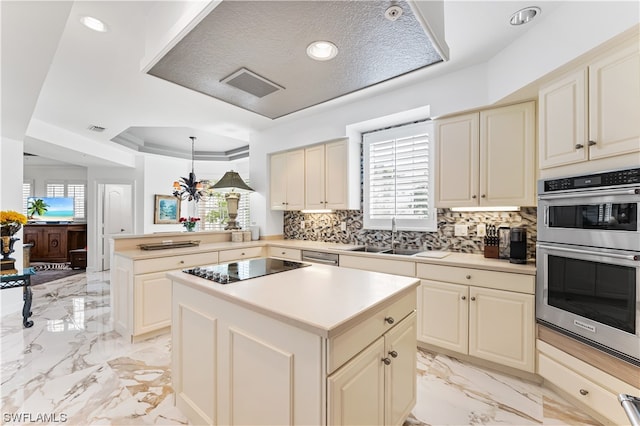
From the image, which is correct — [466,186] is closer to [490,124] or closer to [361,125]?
[490,124]

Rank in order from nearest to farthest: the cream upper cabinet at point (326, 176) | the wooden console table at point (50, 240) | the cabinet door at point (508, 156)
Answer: the cabinet door at point (508, 156) → the cream upper cabinet at point (326, 176) → the wooden console table at point (50, 240)

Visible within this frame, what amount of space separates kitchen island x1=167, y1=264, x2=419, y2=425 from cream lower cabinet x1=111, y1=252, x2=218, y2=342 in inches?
54.0

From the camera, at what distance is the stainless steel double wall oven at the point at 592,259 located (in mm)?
1593

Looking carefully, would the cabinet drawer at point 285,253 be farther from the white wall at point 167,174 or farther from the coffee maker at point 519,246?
the white wall at point 167,174

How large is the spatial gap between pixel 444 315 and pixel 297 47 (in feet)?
7.92

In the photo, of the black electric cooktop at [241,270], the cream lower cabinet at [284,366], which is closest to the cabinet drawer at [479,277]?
the cream lower cabinet at [284,366]

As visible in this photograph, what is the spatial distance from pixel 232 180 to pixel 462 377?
11.4ft

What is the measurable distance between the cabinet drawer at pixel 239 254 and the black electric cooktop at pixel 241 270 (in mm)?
1421

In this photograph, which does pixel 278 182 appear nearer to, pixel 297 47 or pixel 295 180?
Result: pixel 295 180

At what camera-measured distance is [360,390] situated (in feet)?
3.94

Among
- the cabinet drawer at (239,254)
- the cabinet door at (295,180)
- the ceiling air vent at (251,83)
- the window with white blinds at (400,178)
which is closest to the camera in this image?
the ceiling air vent at (251,83)

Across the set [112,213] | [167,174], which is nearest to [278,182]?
[167,174]

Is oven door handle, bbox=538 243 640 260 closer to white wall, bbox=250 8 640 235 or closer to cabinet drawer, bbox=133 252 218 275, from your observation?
white wall, bbox=250 8 640 235

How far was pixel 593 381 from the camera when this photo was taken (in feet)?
5.83
